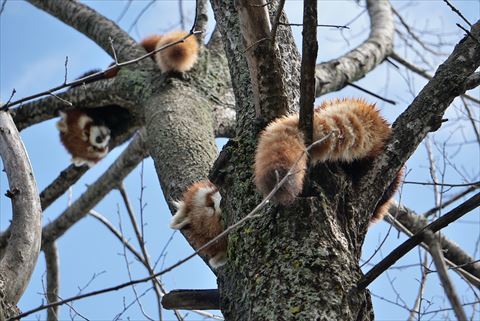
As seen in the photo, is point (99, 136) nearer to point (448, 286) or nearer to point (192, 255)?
point (192, 255)

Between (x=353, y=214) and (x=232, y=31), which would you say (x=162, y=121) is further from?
(x=353, y=214)

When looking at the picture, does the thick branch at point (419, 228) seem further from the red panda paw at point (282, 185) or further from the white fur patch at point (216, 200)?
the red panda paw at point (282, 185)

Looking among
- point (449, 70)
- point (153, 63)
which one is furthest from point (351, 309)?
point (153, 63)

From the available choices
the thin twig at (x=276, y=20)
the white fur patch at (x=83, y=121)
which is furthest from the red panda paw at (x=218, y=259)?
the white fur patch at (x=83, y=121)

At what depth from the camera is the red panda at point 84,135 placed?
6289 mm

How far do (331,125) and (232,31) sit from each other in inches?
27.2

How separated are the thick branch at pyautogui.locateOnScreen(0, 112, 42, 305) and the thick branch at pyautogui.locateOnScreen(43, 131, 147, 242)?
1.68 m

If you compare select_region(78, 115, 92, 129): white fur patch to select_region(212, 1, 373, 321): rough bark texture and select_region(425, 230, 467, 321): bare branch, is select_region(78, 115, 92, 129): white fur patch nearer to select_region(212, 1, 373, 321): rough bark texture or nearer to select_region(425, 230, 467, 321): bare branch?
select_region(212, 1, 373, 321): rough bark texture

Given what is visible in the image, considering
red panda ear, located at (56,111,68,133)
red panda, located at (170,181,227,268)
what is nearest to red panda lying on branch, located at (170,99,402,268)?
red panda, located at (170,181,227,268)

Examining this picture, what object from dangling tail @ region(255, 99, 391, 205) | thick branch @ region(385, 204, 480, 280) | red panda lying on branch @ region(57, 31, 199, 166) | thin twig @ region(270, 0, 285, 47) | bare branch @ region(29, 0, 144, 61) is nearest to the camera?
dangling tail @ region(255, 99, 391, 205)

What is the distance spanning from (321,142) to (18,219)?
43.5 inches

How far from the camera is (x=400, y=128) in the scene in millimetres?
2234

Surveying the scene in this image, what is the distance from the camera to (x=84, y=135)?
6477mm

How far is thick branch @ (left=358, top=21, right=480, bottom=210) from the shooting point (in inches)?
85.7
